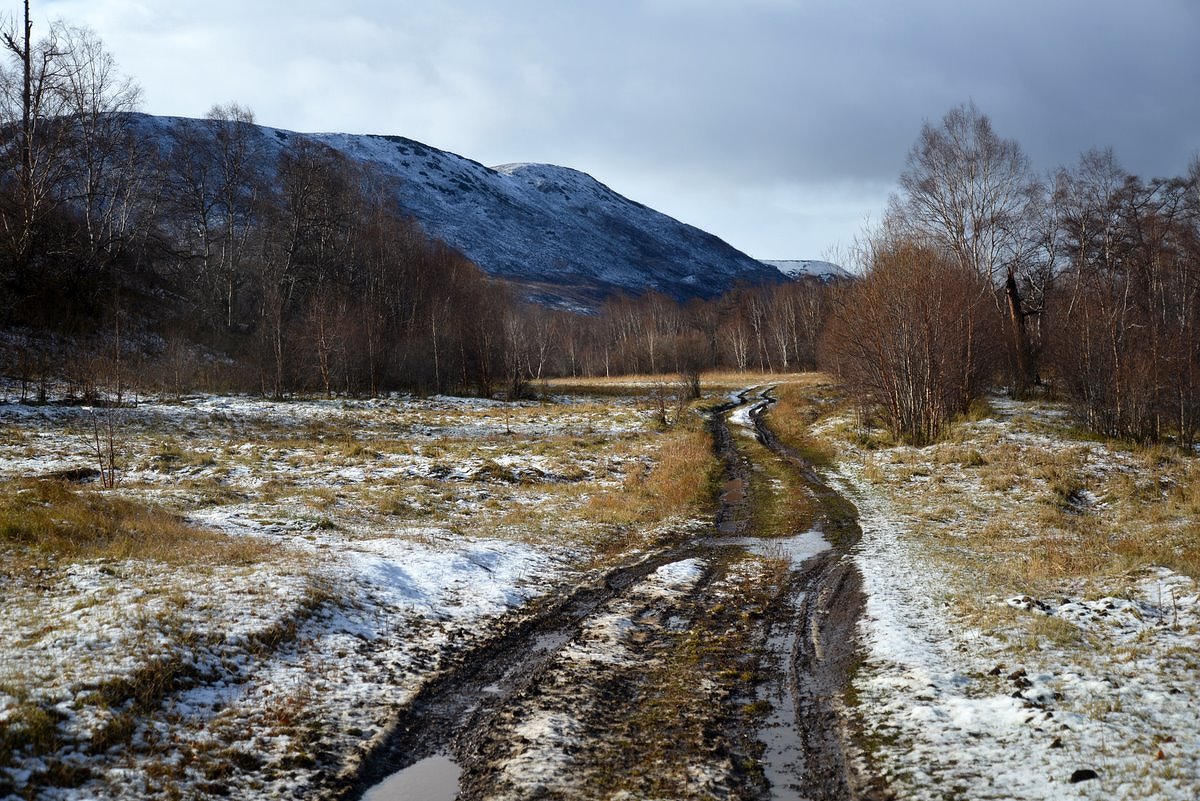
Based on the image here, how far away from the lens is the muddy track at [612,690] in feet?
20.0

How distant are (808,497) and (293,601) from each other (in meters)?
15.2

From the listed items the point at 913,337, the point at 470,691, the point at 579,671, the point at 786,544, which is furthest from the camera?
Answer: the point at 913,337

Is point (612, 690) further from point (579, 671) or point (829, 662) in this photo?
point (829, 662)

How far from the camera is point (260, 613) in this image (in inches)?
340

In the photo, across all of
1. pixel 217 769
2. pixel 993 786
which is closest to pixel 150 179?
pixel 217 769

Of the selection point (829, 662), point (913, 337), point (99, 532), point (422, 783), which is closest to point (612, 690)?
point (422, 783)

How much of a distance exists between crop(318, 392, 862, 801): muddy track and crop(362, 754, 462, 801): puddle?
97 millimetres

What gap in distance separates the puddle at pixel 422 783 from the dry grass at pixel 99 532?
232 inches

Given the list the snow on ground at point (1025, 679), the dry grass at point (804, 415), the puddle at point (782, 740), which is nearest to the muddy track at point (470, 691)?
the puddle at point (782, 740)

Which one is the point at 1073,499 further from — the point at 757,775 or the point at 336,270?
A: the point at 336,270

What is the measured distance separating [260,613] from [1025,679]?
8858 mm

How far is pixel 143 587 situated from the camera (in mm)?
8938

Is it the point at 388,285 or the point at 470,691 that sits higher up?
the point at 388,285

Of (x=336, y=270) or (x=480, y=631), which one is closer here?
(x=480, y=631)
